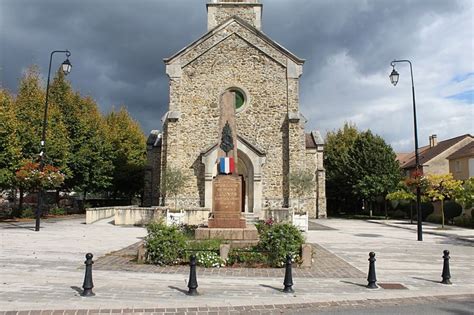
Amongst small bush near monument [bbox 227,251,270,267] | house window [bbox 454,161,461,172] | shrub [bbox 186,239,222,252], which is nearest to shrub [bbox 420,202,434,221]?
house window [bbox 454,161,461,172]

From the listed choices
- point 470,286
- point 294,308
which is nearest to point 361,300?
point 294,308

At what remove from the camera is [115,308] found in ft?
21.2

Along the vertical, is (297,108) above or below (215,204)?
above

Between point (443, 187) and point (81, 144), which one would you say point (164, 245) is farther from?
point (81, 144)

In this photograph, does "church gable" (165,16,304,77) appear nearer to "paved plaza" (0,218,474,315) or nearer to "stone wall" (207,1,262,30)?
"stone wall" (207,1,262,30)

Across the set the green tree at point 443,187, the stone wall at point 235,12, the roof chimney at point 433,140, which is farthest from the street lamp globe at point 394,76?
the roof chimney at point 433,140

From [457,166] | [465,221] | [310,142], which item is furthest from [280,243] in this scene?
[457,166]

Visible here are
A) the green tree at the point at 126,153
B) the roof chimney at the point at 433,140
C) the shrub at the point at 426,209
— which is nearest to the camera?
the shrub at the point at 426,209

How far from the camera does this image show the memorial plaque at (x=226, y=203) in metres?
12.8

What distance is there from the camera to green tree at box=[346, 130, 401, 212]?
3844cm

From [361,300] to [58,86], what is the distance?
119 ft

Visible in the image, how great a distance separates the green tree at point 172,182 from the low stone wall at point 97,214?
4074 mm

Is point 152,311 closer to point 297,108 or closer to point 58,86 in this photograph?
point 297,108

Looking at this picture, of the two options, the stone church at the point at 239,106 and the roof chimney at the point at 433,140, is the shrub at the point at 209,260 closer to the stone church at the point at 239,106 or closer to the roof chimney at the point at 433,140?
the stone church at the point at 239,106
